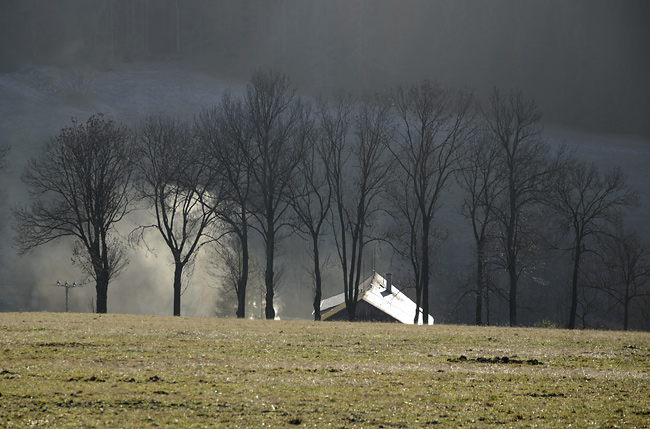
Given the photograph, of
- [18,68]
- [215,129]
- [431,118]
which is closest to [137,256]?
[18,68]

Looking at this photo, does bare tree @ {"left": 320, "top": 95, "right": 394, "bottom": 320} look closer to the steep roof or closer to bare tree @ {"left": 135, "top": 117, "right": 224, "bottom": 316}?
bare tree @ {"left": 135, "top": 117, "right": 224, "bottom": 316}

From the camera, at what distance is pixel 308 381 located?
1436 centimetres

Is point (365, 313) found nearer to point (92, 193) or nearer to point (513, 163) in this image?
point (513, 163)

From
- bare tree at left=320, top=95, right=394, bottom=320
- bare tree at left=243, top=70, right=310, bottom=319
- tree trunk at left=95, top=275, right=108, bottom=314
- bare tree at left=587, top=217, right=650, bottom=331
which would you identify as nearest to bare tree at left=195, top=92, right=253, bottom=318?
bare tree at left=243, top=70, right=310, bottom=319

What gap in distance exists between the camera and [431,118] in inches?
1977

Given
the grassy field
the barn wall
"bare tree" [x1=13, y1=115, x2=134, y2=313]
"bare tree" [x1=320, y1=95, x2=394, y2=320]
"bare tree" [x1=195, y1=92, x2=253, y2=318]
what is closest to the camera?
the grassy field

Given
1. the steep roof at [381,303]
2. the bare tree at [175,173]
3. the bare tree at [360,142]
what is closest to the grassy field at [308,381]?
the bare tree at [175,173]

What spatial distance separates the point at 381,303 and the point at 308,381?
205 ft

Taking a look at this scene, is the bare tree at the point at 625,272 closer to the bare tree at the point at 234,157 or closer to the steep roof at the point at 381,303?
the steep roof at the point at 381,303

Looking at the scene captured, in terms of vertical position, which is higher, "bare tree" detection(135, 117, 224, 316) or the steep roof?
"bare tree" detection(135, 117, 224, 316)

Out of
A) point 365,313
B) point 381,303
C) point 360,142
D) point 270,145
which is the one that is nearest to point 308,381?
point 270,145

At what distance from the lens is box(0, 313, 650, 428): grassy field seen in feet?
36.5

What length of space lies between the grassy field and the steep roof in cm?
4920

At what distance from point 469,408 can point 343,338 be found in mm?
12287
